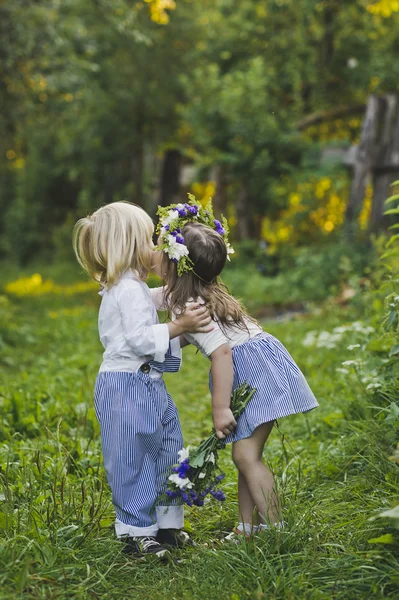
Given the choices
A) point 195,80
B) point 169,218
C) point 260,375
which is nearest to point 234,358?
point 260,375

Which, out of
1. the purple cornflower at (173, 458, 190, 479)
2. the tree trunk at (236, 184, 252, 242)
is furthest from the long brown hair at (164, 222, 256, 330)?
the tree trunk at (236, 184, 252, 242)

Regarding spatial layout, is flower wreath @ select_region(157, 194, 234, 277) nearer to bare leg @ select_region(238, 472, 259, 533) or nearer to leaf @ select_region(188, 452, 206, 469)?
leaf @ select_region(188, 452, 206, 469)

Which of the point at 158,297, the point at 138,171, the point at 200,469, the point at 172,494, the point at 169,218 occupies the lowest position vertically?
the point at 172,494

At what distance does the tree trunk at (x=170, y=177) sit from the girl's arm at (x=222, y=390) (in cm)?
1812

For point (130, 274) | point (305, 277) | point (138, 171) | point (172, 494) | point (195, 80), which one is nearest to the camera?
point (172, 494)

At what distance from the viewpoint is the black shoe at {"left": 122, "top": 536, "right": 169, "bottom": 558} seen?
2977 mm

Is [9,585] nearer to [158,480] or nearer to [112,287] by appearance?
[158,480]

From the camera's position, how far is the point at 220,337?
3.05m

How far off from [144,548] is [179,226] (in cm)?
130

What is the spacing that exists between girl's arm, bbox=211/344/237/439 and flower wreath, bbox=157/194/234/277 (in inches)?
14.7

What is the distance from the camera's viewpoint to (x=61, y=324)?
10.2 m

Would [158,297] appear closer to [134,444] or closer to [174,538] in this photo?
[134,444]

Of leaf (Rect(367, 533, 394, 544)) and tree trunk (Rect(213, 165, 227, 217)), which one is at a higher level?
tree trunk (Rect(213, 165, 227, 217))

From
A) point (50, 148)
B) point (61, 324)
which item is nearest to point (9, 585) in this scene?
point (61, 324)
